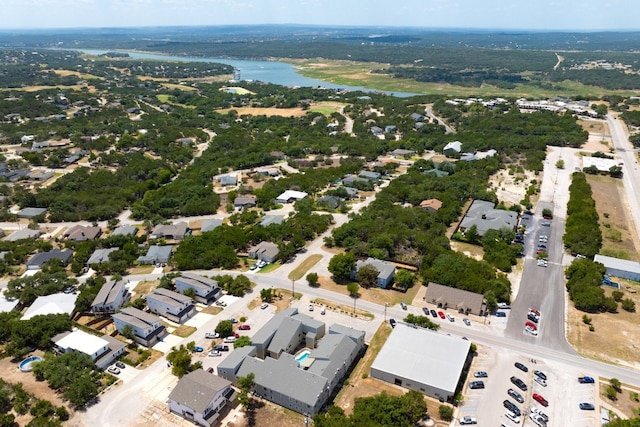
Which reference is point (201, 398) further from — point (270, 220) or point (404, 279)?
point (270, 220)

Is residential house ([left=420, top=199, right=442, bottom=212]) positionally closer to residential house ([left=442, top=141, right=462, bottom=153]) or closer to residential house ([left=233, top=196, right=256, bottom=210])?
residential house ([left=233, top=196, right=256, bottom=210])

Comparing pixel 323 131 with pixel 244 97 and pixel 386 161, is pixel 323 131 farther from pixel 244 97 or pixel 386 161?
pixel 244 97

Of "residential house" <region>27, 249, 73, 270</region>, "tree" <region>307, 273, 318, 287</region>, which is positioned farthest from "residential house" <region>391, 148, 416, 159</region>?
"residential house" <region>27, 249, 73, 270</region>

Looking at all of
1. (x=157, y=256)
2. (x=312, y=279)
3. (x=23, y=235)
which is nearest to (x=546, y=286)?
(x=312, y=279)

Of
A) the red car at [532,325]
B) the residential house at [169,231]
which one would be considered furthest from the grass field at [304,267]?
the red car at [532,325]

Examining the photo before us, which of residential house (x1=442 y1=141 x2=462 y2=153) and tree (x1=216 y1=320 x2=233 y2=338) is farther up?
residential house (x1=442 y1=141 x2=462 y2=153)

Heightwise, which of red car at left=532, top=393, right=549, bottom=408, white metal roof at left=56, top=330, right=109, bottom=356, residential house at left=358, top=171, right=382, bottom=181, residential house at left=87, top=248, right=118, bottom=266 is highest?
residential house at left=358, top=171, right=382, bottom=181
